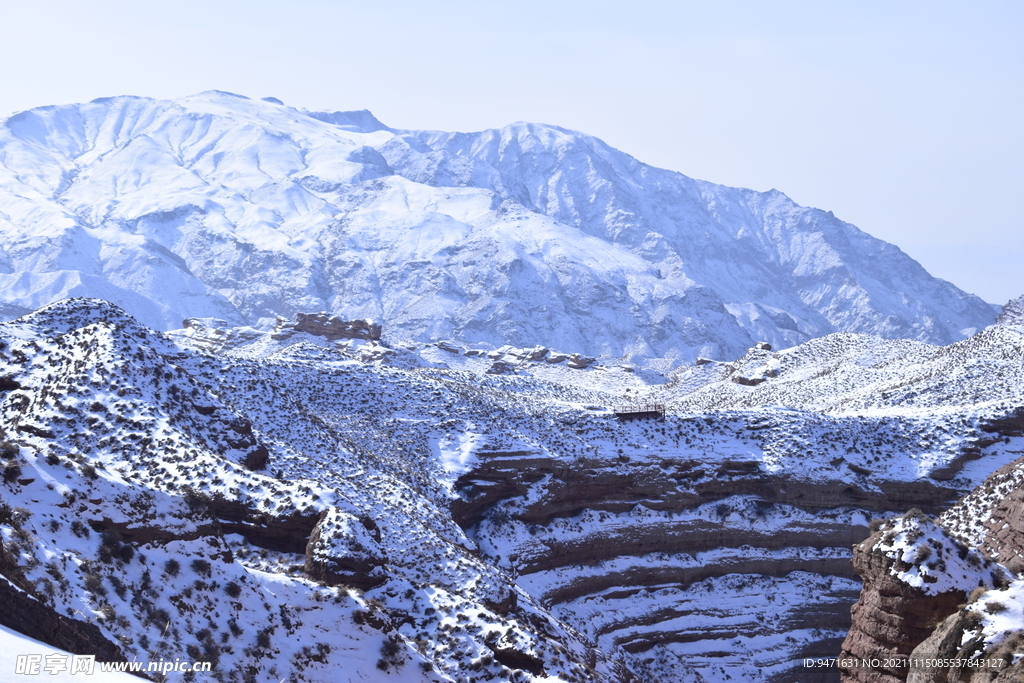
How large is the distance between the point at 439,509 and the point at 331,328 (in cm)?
11008

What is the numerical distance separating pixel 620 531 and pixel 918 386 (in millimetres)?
40548

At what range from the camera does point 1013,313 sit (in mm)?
107812

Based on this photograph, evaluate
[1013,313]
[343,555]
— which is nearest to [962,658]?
[343,555]

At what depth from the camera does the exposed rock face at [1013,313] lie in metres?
104

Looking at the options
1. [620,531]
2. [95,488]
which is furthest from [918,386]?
[95,488]

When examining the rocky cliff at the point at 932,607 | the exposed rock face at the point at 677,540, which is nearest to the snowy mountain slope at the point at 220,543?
the exposed rock face at the point at 677,540

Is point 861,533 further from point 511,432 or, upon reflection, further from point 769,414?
point 511,432

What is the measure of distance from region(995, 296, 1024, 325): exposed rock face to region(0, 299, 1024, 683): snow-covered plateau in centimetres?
647

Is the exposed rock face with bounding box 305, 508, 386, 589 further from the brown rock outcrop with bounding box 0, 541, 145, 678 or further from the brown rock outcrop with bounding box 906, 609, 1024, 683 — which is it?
the brown rock outcrop with bounding box 906, 609, 1024, 683

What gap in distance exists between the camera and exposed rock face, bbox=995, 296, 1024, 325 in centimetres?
10356

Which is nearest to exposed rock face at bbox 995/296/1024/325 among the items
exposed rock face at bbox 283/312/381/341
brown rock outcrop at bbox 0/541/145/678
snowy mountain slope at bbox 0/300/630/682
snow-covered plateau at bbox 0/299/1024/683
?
snow-covered plateau at bbox 0/299/1024/683

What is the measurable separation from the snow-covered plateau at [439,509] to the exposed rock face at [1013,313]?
21.2ft

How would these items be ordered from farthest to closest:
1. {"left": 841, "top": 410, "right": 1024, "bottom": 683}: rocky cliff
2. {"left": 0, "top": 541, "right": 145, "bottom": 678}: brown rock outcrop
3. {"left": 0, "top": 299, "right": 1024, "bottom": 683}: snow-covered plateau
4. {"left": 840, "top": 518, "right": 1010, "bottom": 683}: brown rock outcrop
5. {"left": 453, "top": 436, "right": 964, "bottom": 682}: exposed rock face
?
1. {"left": 453, "top": 436, "right": 964, "bottom": 682}: exposed rock face
2. {"left": 0, "top": 299, "right": 1024, "bottom": 683}: snow-covered plateau
3. {"left": 840, "top": 518, "right": 1010, "bottom": 683}: brown rock outcrop
4. {"left": 841, "top": 410, "right": 1024, "bottom": 683}: rocky cliff
5. {"left": 0, "top": 541, "right": 145, "bottom": 678}: brown rock outcrop

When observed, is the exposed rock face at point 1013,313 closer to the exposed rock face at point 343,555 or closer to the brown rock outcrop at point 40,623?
the exposed rock face at point 343,555
